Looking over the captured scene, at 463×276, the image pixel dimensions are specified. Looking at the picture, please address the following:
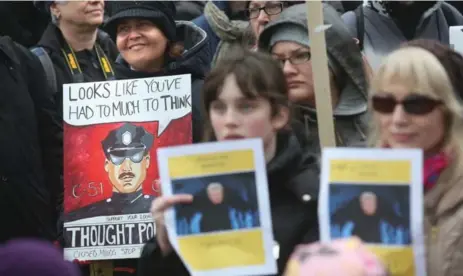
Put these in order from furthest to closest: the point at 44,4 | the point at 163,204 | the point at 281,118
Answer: the point at 44,4, the point at 281,118, the point at 163,204

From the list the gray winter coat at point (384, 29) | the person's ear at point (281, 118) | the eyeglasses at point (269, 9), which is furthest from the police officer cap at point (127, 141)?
the person's ear at point (281, 118)

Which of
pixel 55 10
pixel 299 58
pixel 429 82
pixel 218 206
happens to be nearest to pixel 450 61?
pixel 429 82

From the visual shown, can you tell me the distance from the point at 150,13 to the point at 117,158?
72 cm

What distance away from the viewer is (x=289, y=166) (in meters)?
3.69

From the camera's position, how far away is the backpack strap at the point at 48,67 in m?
5.43

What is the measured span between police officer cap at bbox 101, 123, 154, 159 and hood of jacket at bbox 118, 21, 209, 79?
31 centimetres

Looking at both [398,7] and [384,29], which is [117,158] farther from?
[398,7]

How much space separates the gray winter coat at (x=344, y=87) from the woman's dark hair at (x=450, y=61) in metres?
0.81

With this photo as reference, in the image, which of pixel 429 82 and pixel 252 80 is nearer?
pixel 429 82

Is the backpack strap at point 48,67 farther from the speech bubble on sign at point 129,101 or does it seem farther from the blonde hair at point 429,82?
the blonde hair at point 429,82

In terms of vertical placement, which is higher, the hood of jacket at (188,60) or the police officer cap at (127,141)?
the hood of jacket at (188,60)

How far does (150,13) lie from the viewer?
5305mm

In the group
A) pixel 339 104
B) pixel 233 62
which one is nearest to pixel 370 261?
pixel 233 62

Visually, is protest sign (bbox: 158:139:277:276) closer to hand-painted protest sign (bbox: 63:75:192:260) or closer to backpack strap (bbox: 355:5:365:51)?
hand-painted protest sign (bbox: 63:75:192:260)
